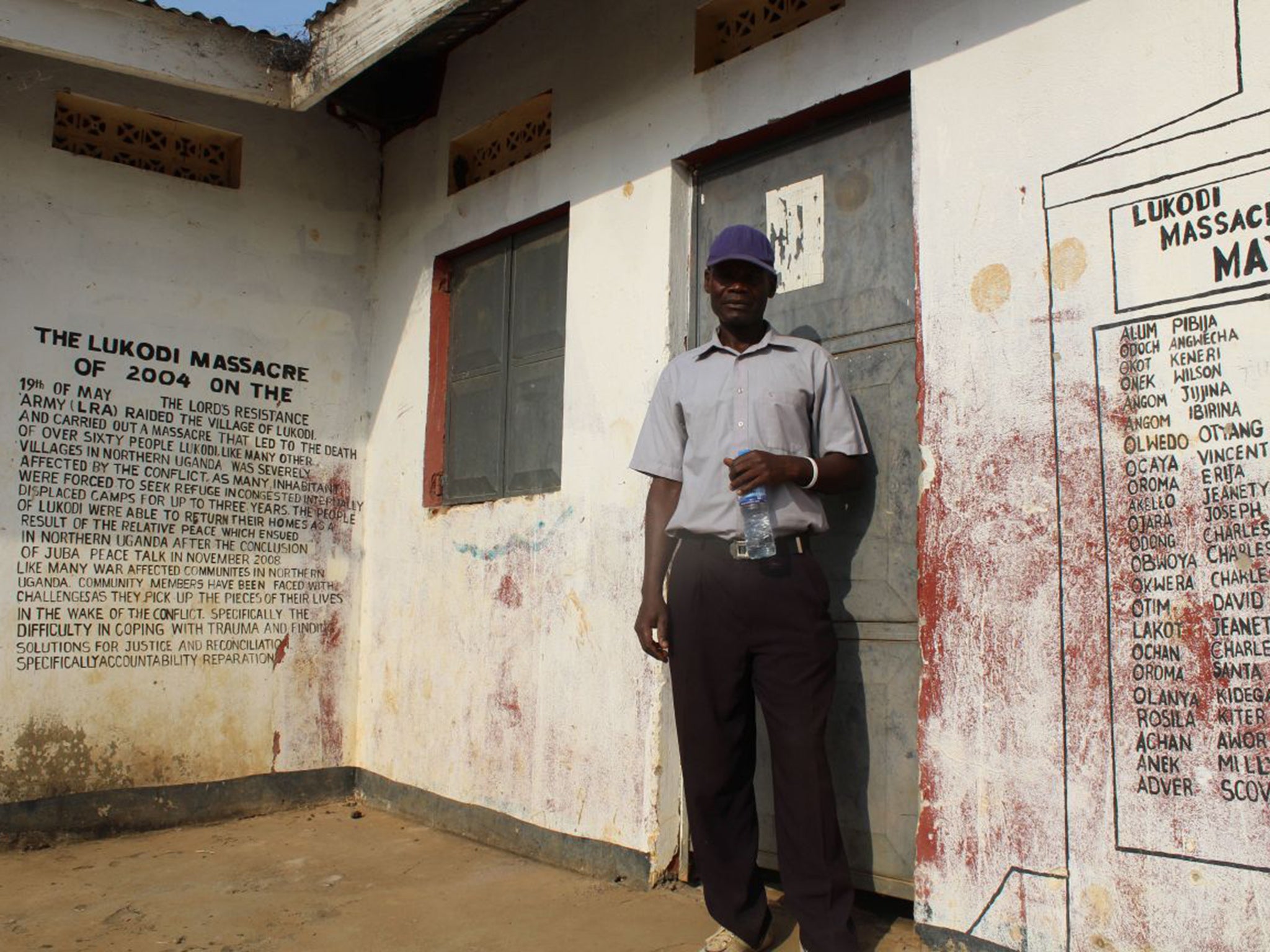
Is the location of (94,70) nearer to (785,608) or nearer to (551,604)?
(551,604)

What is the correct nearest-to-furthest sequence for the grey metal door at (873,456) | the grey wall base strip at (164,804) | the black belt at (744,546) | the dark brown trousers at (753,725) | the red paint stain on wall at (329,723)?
the dark brown trousers at (753,725) < the black belt at (744,546) < the grey metal door at (873,456) < the grey wall base strip at (164,804) < the red paint stain on wall at (329,723)

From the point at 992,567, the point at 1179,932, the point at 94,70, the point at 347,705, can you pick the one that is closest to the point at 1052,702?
the point at 992,567

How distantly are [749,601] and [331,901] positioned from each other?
6.53 feet

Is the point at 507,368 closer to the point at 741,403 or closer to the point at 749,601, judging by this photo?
the point at 741,403

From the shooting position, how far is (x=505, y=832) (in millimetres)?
4504

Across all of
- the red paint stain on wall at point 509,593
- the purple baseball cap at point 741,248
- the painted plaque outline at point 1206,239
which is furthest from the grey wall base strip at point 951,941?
the red paint stain on wall at point 509,593

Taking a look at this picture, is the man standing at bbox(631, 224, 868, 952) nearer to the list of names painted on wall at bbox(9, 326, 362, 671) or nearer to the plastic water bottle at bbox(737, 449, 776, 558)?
the plastic water bottle at bbox(737, 449, 776, 558)

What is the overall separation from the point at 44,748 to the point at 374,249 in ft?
9.43

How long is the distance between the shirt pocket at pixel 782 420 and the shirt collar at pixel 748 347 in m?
0.16

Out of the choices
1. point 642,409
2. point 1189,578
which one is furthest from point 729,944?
point 642,409

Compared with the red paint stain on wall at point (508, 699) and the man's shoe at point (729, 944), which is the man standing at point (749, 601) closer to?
the man's shoe at point (729, 944)

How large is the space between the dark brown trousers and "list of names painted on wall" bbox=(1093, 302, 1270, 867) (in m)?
0.73

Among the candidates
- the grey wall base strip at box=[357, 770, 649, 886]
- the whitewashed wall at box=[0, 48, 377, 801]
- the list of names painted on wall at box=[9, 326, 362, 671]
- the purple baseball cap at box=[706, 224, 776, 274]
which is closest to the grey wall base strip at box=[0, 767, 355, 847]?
the whitewashed wall at box=[0, 48, 377, 801]

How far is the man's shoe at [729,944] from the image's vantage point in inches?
122
